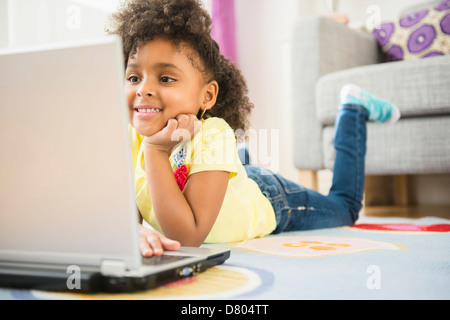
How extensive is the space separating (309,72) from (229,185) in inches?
40.6

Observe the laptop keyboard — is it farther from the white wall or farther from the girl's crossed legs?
the white wall

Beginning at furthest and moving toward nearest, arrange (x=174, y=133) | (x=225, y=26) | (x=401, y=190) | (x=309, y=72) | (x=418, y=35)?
(x=225, y=26)
(x=401, y=190)
(x=418, y=35)
(x=309, y=72)
(x=174, y=133)

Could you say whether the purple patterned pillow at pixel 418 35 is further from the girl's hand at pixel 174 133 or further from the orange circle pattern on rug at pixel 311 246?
the girl's hand at pixel 174 133

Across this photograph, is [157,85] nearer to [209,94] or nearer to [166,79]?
[166,79]

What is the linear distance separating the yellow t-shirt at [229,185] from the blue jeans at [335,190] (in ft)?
0.19

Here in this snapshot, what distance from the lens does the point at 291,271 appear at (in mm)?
630

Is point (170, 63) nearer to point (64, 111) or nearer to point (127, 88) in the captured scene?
point (127, 88)

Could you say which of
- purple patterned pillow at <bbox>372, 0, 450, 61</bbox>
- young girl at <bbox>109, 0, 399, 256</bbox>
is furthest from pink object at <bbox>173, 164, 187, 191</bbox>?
purple patterned pillow at <bbox>372, 0, 450, 61</bbox>

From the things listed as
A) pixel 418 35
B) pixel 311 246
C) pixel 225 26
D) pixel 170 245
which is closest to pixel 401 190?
pixel 418 35

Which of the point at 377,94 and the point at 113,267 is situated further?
the point at 377,94

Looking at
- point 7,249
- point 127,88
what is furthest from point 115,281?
point 127,88

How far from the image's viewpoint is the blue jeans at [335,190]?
3.73 feet

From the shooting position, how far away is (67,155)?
0.45 metres
